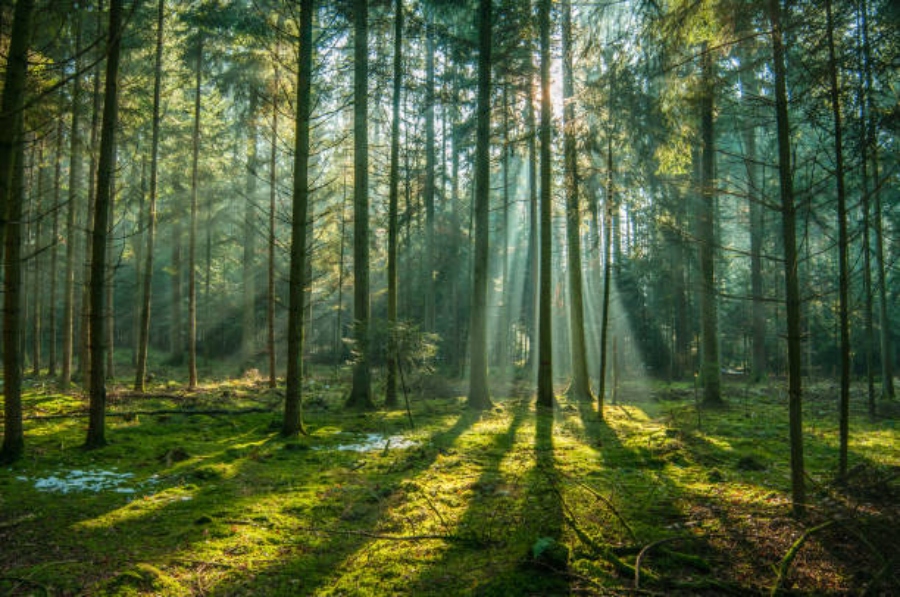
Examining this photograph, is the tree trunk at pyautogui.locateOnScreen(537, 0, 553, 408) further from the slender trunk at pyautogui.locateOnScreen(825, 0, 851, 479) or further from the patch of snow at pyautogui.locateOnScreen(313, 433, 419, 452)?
the slender trunk at pyautogui.locateOnScreen(825, 0, 851, 479)

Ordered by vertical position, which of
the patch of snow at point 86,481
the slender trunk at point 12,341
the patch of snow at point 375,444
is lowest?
the patch of snow at point 375,444

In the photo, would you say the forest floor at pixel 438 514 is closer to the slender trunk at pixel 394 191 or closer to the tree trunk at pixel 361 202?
the tree trunk at pixel 361 202

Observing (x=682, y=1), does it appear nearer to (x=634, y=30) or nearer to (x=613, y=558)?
(x=634, y=30)

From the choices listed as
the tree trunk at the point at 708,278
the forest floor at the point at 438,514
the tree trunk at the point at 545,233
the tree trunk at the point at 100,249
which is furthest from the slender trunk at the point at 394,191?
the tree trunk at the point at 708,278

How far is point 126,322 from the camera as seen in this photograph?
3694cm

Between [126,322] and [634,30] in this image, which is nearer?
[634,30]

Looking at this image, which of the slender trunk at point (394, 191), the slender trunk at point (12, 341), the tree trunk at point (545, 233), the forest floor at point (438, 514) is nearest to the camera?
the forest floor at point (438, 514)

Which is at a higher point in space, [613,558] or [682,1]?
[682,1]

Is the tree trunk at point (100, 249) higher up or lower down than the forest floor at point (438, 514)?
higher up

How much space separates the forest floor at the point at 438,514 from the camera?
308cm

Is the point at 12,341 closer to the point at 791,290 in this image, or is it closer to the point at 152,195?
the point at 152,195

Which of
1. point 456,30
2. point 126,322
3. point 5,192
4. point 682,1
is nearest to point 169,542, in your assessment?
point 5,192

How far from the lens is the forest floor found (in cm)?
308

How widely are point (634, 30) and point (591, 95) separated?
1634 mm
